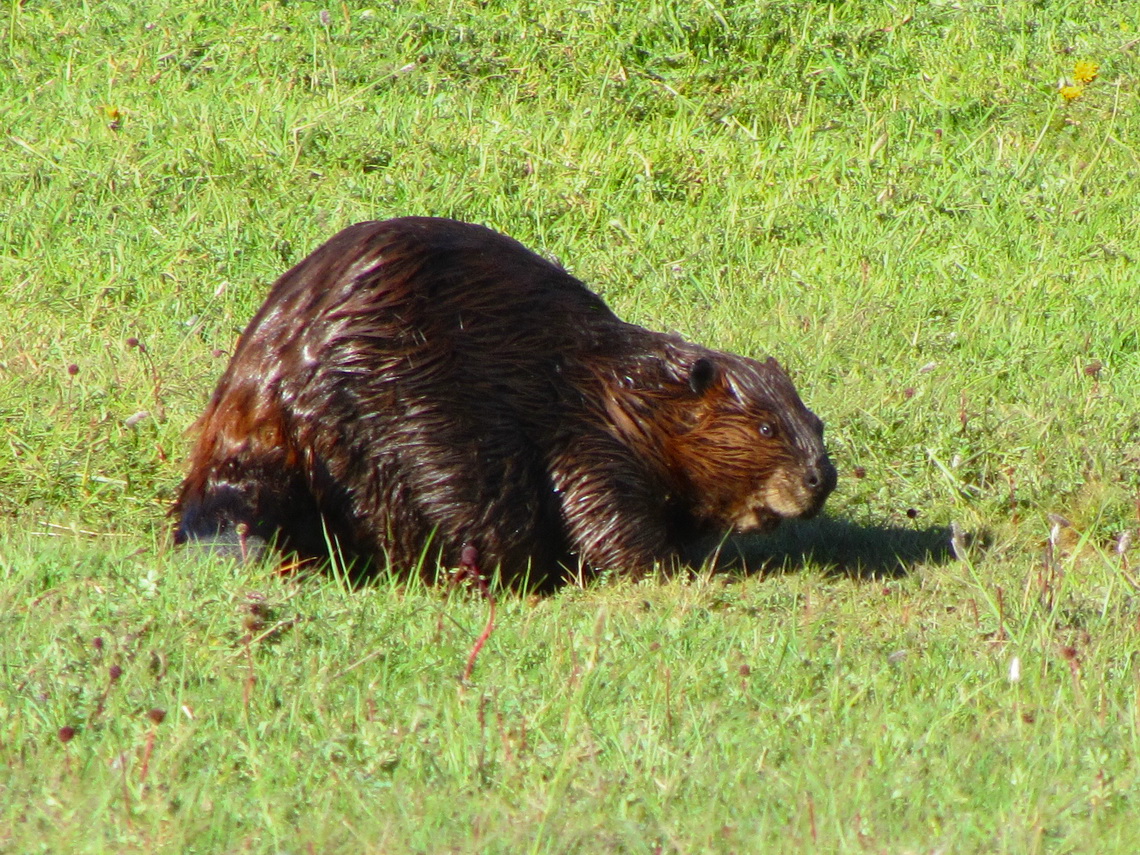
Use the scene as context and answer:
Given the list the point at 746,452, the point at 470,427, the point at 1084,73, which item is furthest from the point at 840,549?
the point at 1084,73

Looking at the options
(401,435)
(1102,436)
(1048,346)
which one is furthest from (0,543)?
(1048,346)

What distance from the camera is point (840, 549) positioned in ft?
15.4

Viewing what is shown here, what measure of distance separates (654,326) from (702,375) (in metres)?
1.67

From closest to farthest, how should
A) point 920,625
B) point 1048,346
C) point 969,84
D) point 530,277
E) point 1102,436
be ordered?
point 920,625
point 530,277
point 1102,436
point 1048,346
point 969,84

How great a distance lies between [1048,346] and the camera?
5.81 metres

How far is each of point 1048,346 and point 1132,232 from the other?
3.71 feet

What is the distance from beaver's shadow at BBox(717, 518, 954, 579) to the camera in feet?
14.7

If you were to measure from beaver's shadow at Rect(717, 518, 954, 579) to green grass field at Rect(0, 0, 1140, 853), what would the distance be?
0.07ft

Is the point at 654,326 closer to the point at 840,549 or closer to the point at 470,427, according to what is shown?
the point at 840,549

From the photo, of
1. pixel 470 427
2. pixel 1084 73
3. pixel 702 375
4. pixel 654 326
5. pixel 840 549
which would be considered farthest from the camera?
pixel 1084 73

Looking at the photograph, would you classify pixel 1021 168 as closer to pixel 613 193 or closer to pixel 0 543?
pixel 613 193

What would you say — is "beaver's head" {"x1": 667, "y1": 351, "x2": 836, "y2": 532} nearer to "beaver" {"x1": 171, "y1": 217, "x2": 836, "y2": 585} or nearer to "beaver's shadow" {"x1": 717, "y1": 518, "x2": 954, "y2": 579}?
"beaver" {"x1": 171, "y1": 217, "x2": 836, "y2": 585}

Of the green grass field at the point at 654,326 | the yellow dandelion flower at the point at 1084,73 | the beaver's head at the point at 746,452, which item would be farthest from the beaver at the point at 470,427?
the yellow dandelion flower at the point at 1084,73

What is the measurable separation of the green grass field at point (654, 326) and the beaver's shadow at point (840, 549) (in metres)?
0.02
